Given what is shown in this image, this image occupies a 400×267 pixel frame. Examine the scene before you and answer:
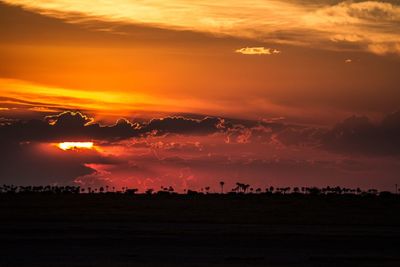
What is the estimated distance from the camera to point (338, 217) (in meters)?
96.6

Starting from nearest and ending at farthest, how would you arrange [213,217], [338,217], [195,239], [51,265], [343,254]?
[51,265], [343,254], [195,239], [213,217], [338,217]

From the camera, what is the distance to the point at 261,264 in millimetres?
40969

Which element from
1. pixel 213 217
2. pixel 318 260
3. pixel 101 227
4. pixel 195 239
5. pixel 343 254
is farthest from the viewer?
pixel 213 217

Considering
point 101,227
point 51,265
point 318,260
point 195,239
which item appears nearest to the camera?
point 51,265

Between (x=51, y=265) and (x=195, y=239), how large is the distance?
58.1ft

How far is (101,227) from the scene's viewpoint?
68438 millimetres

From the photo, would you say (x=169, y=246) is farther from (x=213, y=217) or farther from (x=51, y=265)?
(x=213, y=217)

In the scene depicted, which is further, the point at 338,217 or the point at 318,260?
the point at 338,217

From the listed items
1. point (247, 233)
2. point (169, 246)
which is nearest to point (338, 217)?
point (247, 233)

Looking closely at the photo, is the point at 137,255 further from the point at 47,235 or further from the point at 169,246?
the point at 47,235

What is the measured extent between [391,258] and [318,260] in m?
4.97

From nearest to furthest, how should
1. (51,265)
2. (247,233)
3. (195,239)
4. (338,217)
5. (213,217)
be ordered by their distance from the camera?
(51,265) < (195,239) < (247,233) < (213,217) < (338,217)

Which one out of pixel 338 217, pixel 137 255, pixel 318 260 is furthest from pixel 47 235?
pixel 338 217

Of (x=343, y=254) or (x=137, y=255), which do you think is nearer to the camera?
(x=137, y=255)
